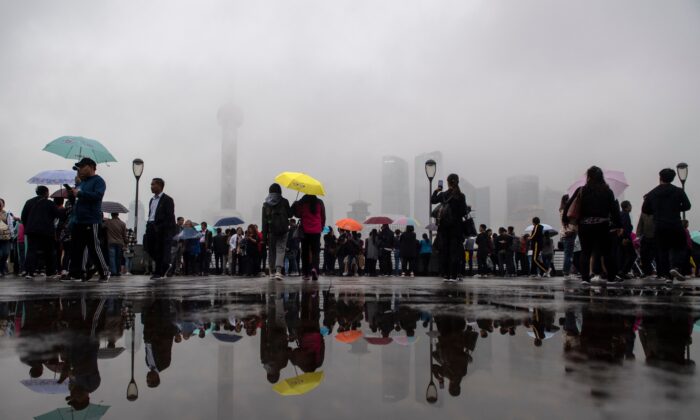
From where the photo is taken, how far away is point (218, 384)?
1562 mm

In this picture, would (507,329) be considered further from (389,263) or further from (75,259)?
(389,263)

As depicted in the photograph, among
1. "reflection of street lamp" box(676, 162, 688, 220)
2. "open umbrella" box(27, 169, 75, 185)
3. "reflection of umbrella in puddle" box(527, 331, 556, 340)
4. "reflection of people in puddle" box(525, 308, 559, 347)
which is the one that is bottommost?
"reflection of people in puddle" box(525, 308, 559, 347)

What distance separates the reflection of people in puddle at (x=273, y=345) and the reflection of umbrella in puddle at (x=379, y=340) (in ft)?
1.30

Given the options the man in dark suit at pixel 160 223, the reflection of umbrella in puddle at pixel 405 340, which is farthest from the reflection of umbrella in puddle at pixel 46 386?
the man in dark suit at pixel 160 223

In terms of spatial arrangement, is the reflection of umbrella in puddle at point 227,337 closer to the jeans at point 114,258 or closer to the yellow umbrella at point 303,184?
the yellow umbrella at point 303,184

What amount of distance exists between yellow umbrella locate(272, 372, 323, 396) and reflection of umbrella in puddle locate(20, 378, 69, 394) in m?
0.63

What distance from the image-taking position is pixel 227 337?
2.44 meters

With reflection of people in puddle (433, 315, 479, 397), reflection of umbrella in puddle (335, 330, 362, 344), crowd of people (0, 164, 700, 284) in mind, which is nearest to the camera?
reflection of people in puddle (433, 315, 479, 397)

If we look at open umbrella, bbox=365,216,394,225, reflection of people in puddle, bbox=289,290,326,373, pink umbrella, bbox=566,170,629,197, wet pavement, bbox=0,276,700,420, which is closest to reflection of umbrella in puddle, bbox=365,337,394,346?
wet pavement, bbox=0,276,700,420

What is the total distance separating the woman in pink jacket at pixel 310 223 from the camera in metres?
9.30

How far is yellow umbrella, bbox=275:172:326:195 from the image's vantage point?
9.77m

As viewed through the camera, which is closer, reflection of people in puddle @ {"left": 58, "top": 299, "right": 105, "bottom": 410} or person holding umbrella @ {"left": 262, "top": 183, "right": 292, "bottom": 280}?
reflection of people in puddle @ {"left": 58, "top": 299, "right": 105, "bottom": 410}

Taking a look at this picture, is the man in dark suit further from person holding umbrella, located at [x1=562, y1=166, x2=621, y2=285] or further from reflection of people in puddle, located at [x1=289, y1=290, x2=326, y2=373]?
person holding umbrella, located at [x1=562, y1=166, x2=621, y2=285]

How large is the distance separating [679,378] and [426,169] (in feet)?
58.1
